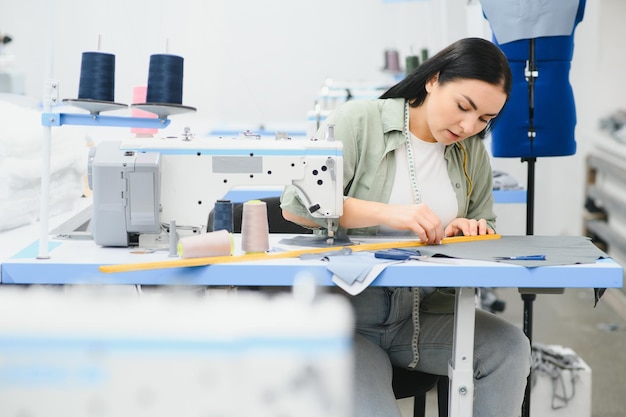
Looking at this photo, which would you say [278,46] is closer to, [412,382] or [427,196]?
[427,196]

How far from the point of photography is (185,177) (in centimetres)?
177

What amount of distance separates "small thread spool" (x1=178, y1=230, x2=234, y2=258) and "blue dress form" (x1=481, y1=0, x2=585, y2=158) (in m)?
1.26

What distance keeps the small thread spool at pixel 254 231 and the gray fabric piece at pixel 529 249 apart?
1.11 ft

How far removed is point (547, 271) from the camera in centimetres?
158

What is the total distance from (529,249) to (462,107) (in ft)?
1.27

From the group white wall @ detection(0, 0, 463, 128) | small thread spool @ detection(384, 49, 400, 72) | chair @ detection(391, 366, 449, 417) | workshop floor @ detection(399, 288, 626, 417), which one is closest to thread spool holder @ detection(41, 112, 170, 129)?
chair @ detection(391, 366, 449, 417)

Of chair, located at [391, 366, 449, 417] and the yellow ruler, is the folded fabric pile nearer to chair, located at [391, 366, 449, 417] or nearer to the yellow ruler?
the yellow ruler

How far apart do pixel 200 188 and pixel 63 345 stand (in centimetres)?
128

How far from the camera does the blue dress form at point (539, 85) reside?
252 centimetres

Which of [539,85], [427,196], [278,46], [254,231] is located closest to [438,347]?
[427,196]

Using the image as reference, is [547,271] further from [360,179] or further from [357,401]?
[360,179]

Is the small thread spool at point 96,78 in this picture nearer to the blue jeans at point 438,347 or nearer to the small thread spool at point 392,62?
the blue jeans at point 438,347

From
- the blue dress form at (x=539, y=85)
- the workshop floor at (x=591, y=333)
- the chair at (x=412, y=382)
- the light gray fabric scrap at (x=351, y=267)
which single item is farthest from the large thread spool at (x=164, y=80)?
the workshop floor at (x=591, y=333)

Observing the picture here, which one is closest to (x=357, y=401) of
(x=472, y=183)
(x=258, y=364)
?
(x=472, y=183)
